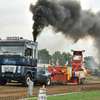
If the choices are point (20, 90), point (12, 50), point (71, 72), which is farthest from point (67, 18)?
point (20, 90)

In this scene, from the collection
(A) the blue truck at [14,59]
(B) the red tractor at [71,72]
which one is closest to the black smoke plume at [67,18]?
(B) the red tractor at [71,72]

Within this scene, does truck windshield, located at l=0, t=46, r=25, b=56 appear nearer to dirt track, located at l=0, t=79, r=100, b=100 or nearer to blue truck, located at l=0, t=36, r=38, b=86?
blue truck, located at l=0, t=36, r=38, b=86

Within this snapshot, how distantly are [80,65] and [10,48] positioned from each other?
37.1 ft

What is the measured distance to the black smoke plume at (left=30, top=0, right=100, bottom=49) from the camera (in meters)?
24.2

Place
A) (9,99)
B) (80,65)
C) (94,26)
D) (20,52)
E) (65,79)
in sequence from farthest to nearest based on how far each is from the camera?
(94,26)
(80,65)
(65,79)
(20,52)
(9,99)

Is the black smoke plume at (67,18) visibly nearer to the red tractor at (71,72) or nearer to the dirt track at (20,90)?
the red tractor at (71,72)

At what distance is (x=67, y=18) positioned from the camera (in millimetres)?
26062

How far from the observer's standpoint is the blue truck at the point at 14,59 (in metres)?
18.5

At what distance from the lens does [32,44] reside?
19.8 m

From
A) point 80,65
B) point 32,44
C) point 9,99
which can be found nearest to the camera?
point 9,99

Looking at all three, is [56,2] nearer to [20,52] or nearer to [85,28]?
[85,28]

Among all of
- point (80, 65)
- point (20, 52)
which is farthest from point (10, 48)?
point (80, 65)

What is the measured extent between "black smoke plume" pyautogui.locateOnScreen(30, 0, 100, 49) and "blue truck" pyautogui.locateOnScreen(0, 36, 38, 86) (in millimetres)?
4776

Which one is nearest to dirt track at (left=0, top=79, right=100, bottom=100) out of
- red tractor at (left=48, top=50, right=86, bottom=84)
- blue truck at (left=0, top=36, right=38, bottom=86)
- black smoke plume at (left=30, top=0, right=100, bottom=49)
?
blue truck at (left=0, top=36, right=38, bottom=86)
